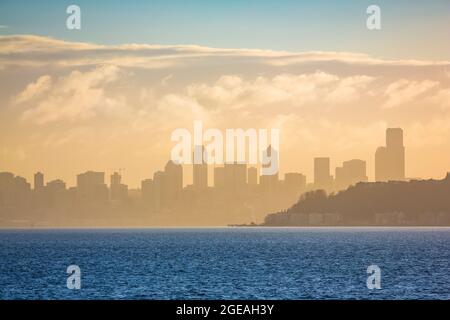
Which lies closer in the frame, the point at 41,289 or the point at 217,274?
the point at 41,289

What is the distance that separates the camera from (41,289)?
246 ft

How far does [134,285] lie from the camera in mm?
76625

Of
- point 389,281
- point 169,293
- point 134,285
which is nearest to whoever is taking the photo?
point 169,293

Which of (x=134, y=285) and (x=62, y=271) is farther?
(x=62, y=271)

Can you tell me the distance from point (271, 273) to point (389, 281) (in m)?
13.6
